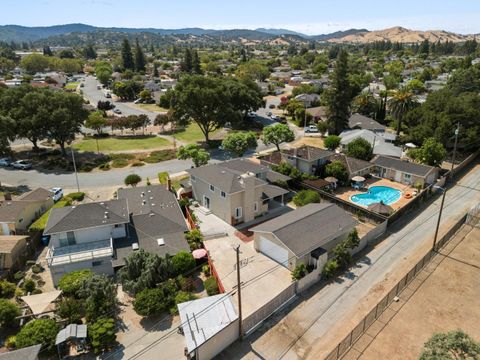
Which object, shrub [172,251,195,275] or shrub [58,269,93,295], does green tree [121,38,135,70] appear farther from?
shrub [172,251,195,275]

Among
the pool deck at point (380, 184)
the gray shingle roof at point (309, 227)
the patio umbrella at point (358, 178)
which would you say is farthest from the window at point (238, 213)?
the patio umbrella at point (358, 178)

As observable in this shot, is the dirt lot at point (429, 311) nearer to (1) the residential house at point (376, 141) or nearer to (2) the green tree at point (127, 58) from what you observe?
(1) the residential house at point (376, 141)

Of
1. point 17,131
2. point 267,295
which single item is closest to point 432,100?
point 267,295

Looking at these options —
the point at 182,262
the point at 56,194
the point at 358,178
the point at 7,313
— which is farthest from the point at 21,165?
the point at 358,178

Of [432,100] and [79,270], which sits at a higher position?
[432,100]

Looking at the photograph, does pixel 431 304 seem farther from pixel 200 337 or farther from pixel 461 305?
pixel 200 337

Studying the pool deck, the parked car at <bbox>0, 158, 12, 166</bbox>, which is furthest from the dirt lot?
the parked car at <bbox>0, 158, 12, 166</bbox>

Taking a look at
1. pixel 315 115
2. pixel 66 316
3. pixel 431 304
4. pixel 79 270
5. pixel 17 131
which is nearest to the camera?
pixel 66 316
